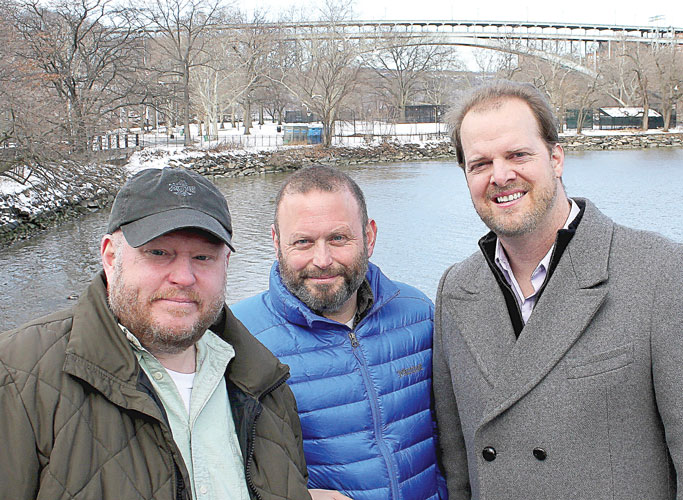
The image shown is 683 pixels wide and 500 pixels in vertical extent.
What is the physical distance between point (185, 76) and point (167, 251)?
41.9 m

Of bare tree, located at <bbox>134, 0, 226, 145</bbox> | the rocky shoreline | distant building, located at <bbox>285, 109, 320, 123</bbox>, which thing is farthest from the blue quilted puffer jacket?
distant building, located at <bbox>285, 109, 320, 123</bbox>

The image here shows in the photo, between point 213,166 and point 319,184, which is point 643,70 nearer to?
point 213,166

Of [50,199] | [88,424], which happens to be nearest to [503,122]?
[88,424]

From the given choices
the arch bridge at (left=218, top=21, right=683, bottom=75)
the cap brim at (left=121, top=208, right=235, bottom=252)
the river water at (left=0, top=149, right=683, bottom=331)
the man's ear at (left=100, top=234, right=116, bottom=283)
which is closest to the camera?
the cap brim at (left=121, top=208, right=235, bottom=252)

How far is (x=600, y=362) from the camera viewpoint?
2174 mm

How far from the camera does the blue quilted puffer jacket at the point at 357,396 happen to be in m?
2.57

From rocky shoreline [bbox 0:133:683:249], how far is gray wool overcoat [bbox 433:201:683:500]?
844mm

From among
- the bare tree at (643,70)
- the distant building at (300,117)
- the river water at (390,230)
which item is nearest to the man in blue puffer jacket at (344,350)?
the river water at (390,230)

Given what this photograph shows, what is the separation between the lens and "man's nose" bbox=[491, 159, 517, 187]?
7.94ft

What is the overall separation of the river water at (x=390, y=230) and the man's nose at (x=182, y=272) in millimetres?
9699

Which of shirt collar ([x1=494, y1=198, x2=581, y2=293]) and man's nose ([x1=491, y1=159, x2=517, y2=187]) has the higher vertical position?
man's nose ([x1=491, y1=159, x2=517, y2=187])

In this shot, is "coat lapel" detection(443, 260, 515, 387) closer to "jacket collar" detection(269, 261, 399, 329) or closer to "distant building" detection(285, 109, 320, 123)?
"jacket collar" detection(269, 261, 399, 329)

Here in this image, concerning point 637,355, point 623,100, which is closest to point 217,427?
point 637,355

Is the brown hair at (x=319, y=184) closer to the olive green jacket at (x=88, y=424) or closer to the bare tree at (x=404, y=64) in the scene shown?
the olive green jacket at (x=88, y=424)
